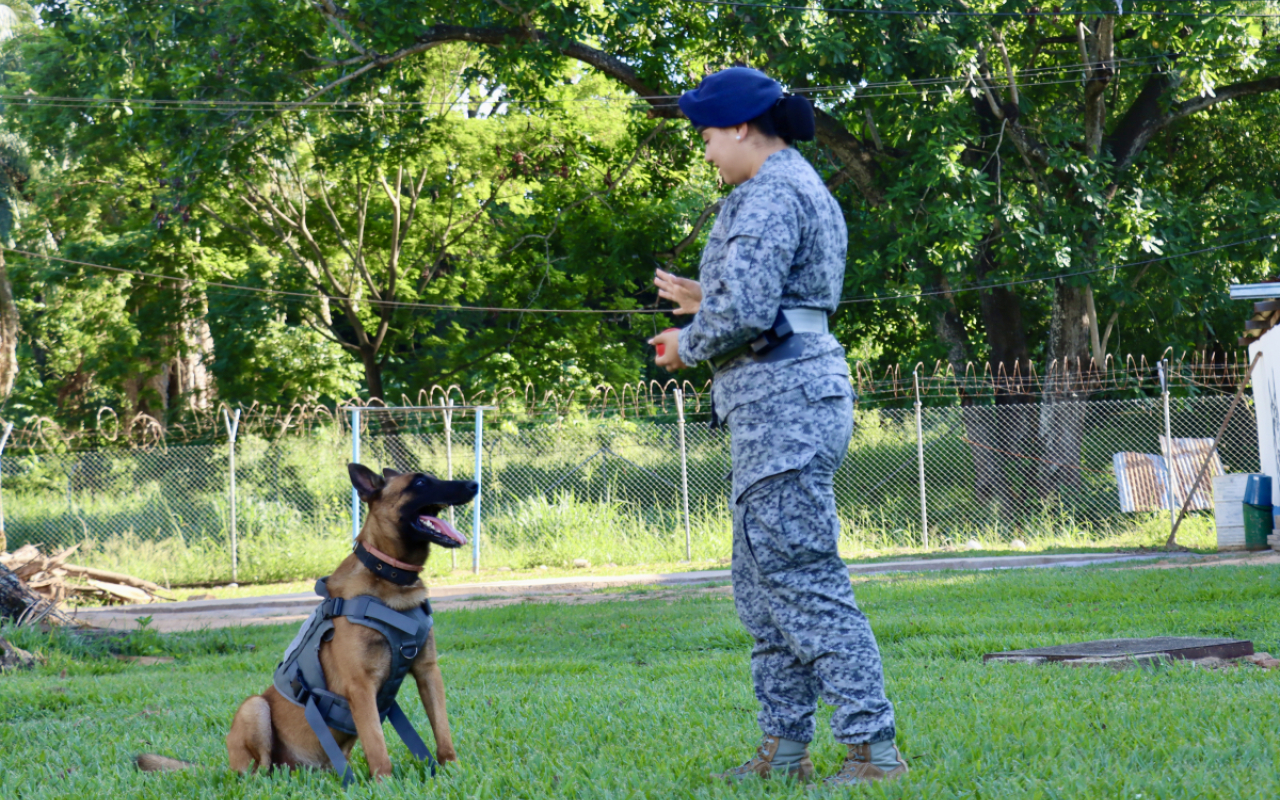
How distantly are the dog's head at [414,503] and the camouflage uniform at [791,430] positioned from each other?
1146 millimetres

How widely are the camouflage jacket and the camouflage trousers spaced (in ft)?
0.29

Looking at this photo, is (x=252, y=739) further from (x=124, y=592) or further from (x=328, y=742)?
(x=124, y=592)

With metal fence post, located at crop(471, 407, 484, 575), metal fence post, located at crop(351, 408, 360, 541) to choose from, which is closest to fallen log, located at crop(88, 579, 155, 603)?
metal fence post, located at crop(351, 408, 360, 541)

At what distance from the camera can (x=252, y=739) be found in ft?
12.7

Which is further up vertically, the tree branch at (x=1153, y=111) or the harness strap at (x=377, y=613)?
the tree branch at (x=1153, y=111)

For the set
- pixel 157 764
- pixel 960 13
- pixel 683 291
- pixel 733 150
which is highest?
pixel 960 13

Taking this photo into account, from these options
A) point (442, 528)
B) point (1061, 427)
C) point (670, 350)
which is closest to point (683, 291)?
point (670, 350)

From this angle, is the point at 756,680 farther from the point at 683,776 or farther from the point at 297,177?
the point at 297,177

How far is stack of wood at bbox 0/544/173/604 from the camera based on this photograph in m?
11.8

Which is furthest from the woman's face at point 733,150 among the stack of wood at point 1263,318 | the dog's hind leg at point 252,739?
the stack of wood at point 1263,318

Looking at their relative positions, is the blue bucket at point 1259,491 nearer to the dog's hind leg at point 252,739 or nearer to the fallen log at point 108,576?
the dog's hind leg at point 252,739

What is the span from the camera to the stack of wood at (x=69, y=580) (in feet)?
38.6

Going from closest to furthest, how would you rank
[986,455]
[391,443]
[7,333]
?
[986,455]
[391,443]
[7,333]

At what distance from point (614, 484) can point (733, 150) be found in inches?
590
